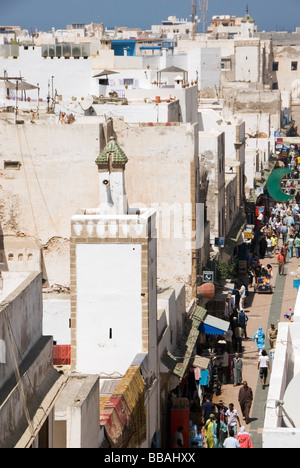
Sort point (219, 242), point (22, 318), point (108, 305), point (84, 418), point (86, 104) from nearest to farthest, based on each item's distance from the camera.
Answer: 1. point (22, 318)
2. point (84, 418)
3. point (108, 305)
4. point (86, 104)
5. point (219, 242)

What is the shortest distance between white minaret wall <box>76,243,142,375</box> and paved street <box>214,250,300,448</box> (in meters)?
3.08

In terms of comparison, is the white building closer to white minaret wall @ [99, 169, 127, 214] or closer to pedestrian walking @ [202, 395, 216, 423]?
white minaret wall @ [99, 169, 127, 214]

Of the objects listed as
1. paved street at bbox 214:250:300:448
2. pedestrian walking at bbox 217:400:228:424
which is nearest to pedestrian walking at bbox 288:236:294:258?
paved street at bbox 214:250:300:448

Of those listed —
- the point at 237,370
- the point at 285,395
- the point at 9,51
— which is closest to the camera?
the point at 285,395

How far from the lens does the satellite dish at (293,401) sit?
505 inches

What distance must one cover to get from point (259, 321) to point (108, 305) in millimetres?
12662

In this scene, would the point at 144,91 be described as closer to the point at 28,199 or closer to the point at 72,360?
the point at 28,199

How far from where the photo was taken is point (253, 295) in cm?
3569

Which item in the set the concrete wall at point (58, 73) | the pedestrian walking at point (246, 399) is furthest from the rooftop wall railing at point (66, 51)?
the pedestrian walking at point (246, 399)

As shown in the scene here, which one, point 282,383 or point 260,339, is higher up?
point 282,383

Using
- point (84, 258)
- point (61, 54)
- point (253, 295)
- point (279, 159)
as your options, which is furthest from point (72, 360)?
point (279, 159)

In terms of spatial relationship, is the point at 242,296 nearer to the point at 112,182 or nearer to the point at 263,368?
the point at 263,368

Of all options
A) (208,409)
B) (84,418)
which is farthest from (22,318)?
(208,409)

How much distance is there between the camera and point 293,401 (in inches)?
510
